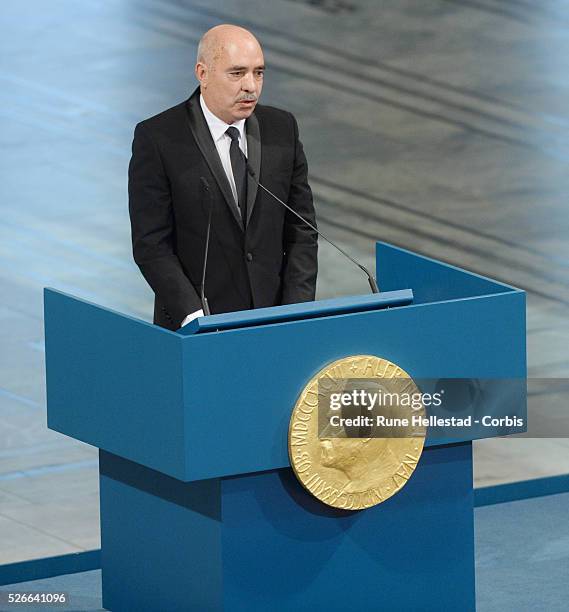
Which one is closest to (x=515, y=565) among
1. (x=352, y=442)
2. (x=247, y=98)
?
(x=352, y=442)

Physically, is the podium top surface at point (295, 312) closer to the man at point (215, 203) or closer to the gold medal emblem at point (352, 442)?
the gold medal emblem at point (352, 442)

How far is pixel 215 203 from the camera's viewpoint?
4953mm

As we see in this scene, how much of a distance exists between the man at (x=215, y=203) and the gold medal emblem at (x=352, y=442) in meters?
0.58

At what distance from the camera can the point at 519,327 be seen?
4648 millimetres

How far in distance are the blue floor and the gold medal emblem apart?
1101 millimetres

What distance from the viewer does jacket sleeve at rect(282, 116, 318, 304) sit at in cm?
509

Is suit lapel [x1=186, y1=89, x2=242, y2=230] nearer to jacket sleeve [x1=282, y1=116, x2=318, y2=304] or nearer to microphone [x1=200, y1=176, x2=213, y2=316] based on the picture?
microphone [x1=200, y1=176, x2=213, y2=316]

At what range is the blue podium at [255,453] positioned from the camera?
428 cm

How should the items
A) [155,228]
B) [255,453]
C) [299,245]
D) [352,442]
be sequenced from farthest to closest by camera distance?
[299,245], [155,228], [352,442], [255,453]

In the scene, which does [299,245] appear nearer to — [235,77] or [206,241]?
[206,241]

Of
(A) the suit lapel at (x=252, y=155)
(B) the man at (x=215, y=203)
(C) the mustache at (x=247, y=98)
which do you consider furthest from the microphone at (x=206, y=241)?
(C) the mustache at (x=247, y=98)

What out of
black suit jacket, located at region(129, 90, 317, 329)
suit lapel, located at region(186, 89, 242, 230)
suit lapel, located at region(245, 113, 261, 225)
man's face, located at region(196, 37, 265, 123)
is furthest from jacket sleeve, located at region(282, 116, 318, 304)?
man's face, located at region(196, 37, 265, 123)

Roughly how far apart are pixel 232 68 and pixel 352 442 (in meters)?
1.06

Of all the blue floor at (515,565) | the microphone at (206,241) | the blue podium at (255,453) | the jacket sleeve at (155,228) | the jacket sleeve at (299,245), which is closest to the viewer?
the blue podium at (255,453)
